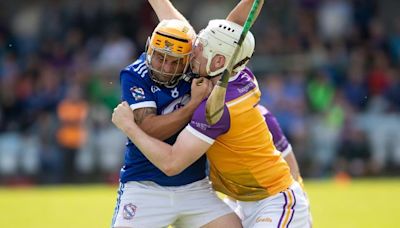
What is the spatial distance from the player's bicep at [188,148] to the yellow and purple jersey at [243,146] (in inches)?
1.4

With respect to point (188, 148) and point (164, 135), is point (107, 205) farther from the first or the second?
point (188, 148)

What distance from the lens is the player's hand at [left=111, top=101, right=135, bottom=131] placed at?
6.51m

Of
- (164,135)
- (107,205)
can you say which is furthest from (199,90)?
(107,205)

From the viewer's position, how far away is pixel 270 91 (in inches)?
676

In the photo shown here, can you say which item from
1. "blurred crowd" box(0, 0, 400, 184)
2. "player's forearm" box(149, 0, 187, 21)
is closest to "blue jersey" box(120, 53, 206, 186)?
"player's forearm" box(149, 0, 187, 21)

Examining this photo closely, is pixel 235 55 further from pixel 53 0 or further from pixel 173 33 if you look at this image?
pixel 53 0

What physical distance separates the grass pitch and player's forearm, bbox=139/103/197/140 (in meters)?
5.21

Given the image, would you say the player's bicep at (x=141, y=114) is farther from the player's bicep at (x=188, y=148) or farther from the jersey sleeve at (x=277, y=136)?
the jersey sleeve at (x=277, y=136)

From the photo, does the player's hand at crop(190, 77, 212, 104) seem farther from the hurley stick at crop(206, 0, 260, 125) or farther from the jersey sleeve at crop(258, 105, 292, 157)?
the jersey sleeve at crop(258, 105, 292, 157)

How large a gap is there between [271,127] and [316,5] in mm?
11920

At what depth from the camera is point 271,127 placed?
7.73 metres

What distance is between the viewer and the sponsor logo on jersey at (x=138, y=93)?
6.59 meters

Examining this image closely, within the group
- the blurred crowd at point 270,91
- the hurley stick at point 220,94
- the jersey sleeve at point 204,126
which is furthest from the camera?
the blurred crowd at point 270,91

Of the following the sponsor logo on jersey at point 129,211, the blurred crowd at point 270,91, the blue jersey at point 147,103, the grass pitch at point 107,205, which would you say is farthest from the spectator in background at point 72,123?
the sponsor logo on jersey at point 129,211
